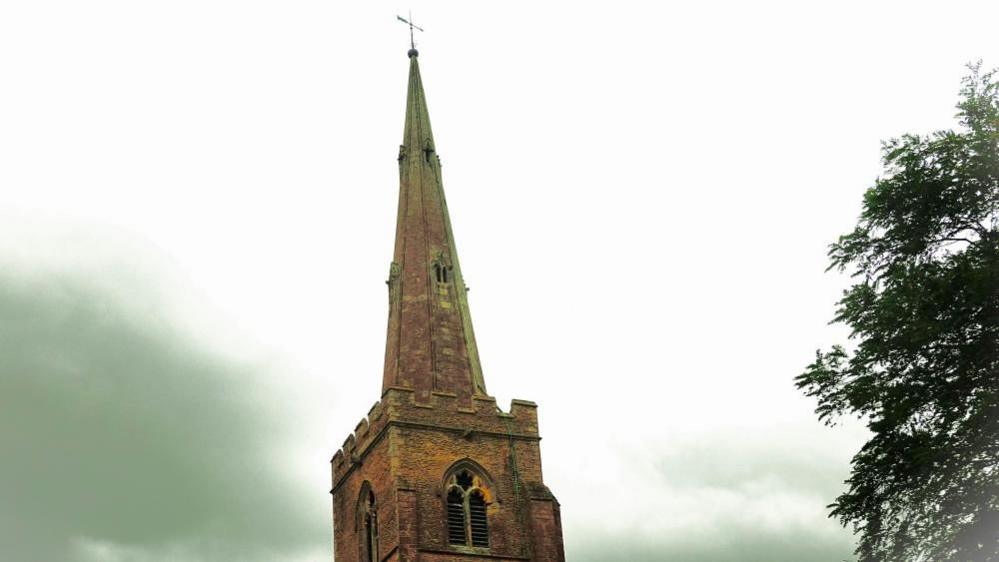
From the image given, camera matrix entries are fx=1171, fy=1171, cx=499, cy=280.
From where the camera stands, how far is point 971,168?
893 inches

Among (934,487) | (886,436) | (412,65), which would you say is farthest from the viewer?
(412,65)

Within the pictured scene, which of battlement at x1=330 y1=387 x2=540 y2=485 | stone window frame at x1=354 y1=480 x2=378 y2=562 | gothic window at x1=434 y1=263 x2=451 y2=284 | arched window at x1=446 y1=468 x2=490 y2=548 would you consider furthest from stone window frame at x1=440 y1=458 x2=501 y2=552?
gothic window at x1=434 y1=263 x2=451 y2=284

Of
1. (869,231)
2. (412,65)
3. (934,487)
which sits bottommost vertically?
(934,487)

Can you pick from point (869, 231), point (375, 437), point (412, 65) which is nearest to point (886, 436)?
point (869, 231)

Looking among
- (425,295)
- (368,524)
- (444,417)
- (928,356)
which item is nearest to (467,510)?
(444,417)

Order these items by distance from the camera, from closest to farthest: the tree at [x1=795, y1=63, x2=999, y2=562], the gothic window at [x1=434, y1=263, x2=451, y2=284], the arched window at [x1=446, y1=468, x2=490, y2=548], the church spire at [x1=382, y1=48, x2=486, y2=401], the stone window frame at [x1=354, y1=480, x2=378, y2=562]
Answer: the tree at [x1=795, y1=63, x2=999, y2=562] < the arched window at [x1=446, y1=468, x2=490, y2=548] < the stone window frame at [x1=354, y1=480, x2=378, y2=562] < the church spire at [x1=382, y1=48, x2=486, y2=401] < the gothic window at [x1=434, y1=263, x2=451, y2=284]

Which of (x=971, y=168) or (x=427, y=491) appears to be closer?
(x=971, y=168)

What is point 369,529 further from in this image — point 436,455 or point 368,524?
point 436,455

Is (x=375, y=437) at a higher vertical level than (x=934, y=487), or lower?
higher

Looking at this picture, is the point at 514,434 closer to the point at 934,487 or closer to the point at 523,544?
the point at 523,544

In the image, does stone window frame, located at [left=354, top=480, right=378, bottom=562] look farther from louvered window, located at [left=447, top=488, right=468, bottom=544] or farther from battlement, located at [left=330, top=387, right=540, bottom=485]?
louvered window, located at [left=447, top=488, right=468, bottom=544]

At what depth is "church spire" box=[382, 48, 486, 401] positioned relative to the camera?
3584 cm

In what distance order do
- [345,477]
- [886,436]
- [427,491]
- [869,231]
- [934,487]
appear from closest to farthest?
[934,487]
[886,436]
[869,231]
[427,491]
[345,477]

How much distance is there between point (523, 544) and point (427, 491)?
10.2 ft
